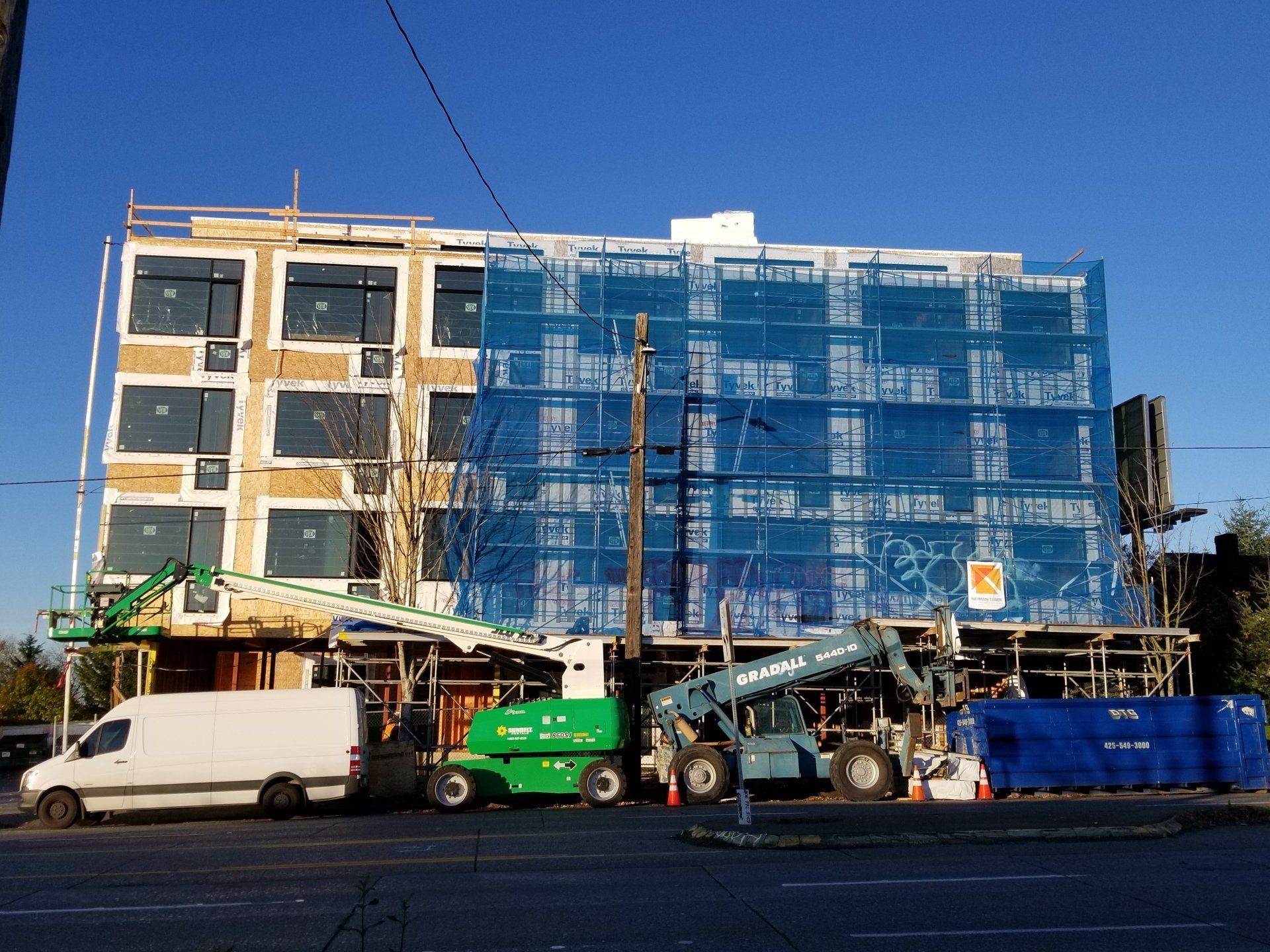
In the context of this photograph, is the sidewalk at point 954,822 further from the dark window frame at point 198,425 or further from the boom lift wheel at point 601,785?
the dark window frame at point 198,425

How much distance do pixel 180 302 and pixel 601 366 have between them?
12161 mm

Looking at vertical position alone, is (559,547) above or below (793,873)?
above

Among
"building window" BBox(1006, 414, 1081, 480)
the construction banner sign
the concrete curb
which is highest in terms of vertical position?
"building window" BBox(1006, 414, 1081, 480)

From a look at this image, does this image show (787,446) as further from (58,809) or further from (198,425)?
(58,809)

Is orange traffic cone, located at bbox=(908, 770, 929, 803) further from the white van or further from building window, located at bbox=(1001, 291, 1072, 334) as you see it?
building window, located at bbox=(1001, 291, 1072, 334)

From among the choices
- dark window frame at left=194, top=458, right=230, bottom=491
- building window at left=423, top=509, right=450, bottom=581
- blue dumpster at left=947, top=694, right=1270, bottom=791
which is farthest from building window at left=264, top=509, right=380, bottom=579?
blue dumpster at left=947, top=694, right=1270, bottom=791

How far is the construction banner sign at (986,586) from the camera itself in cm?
2853

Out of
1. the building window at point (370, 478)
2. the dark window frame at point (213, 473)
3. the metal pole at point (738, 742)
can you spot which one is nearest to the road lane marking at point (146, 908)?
the metal pole at point (738, 742)

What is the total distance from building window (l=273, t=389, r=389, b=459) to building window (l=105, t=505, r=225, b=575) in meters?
2.73

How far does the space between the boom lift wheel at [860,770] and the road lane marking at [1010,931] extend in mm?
12445

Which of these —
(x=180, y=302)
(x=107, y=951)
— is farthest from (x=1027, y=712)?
(x=180, y=302)

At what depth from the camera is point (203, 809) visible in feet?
75.3

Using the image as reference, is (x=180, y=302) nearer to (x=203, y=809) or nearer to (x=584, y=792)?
(x=203, y=809)

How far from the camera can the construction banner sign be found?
2853 centimetres
